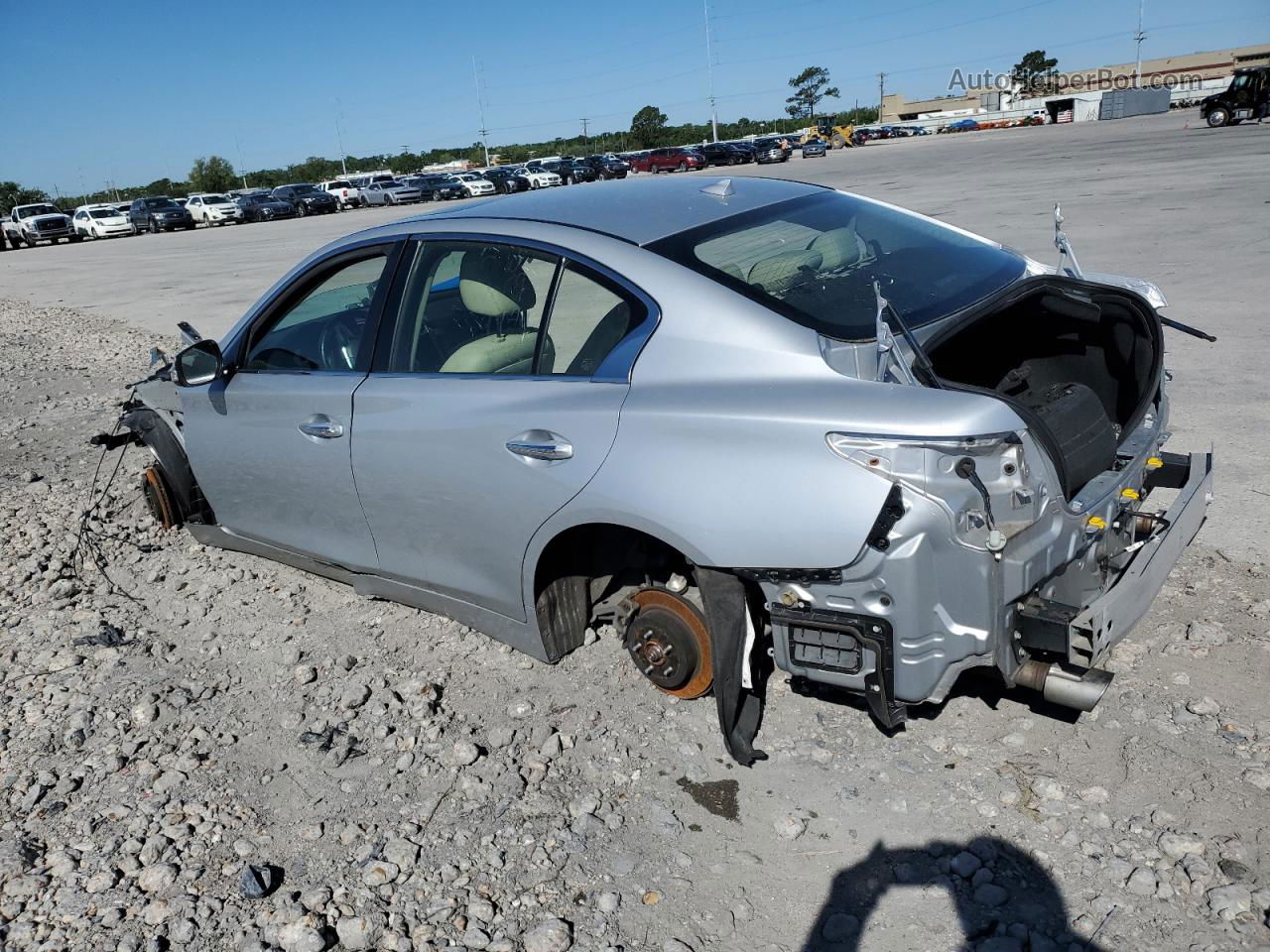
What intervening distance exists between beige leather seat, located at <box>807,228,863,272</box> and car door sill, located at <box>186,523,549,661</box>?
1.62 metres

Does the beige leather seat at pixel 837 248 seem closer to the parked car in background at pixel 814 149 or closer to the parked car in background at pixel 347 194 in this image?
the parked car in background at pixel 347 194

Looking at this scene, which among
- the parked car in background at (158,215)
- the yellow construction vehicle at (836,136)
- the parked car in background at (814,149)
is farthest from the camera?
the yellow construction vehicle at (836,136)

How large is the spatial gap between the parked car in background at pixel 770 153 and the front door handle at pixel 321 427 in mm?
53257

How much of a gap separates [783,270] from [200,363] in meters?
2.57

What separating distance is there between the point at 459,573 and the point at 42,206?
51591mm

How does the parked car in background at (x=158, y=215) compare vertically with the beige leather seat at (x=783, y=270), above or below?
below

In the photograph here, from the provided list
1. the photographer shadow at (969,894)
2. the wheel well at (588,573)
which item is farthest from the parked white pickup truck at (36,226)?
the photographer shadow at (969,894)

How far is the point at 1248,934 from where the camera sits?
2262 millimetres

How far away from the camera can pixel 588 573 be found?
3.48m

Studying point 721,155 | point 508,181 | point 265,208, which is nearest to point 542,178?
point 508,181

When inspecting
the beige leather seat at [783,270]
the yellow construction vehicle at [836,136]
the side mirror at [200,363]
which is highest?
the beige leather seat at [783,270]

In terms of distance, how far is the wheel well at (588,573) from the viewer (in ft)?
10.6

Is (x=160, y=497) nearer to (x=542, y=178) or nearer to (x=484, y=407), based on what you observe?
(x=484, y=407)

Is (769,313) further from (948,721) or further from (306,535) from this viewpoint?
(306,535)
